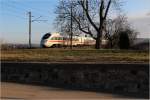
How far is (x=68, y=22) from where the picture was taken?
59750 mm

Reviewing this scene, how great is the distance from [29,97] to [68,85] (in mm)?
3883

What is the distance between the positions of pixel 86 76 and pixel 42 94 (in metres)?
3.24

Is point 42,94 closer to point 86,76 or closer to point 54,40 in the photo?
point 86,76

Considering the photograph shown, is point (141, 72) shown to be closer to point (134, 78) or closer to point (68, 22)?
point (134, 78)

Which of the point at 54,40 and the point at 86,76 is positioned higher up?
the point at 54,40

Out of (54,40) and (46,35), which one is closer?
(54,40)

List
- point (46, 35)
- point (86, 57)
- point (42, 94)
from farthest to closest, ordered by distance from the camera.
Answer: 1. point (46, 35)
2. point (86, 57)
3. point (42, 94)

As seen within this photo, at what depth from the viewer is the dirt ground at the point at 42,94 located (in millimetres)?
14609

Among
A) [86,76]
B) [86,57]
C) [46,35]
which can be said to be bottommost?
[86,76]

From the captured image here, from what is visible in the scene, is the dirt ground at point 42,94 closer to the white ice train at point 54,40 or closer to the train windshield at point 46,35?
the white ice train at point 54,40

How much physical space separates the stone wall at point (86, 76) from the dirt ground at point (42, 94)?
4.26 ft

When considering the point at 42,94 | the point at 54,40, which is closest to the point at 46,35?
the point at 54,40

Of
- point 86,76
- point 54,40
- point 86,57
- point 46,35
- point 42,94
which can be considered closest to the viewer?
point 42,94

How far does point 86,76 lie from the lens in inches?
715
